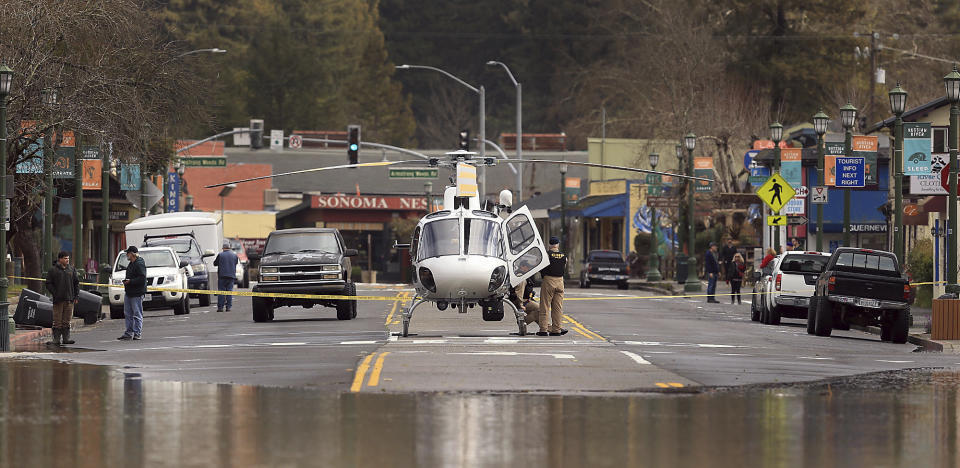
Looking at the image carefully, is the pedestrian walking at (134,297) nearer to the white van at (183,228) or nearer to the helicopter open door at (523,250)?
the helicopter open door at (523,250)

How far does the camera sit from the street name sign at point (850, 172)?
4056 centimetres

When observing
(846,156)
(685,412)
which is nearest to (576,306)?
(846,156)

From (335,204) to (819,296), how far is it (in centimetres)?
6619

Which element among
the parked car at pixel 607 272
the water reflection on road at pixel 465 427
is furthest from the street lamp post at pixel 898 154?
the parked car at pixel 607 272

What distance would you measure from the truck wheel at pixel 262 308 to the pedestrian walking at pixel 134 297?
4.81 m

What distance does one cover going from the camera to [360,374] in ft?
64.1

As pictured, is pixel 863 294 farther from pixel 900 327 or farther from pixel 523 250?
pixel 523 250

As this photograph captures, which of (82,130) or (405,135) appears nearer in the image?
(82,130)

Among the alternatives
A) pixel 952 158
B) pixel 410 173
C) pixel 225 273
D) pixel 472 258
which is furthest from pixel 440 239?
pixel 410 173

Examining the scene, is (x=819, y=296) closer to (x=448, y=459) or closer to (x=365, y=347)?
(x=365, y=347)

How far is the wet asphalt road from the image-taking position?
63.1ft

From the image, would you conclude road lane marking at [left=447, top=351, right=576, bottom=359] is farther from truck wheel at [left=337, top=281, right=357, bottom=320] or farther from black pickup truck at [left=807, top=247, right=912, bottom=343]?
truck wheel at [left=337, top=281, right=357, bottom=320]

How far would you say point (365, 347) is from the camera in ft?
81.5

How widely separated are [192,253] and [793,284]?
63.0 ft
